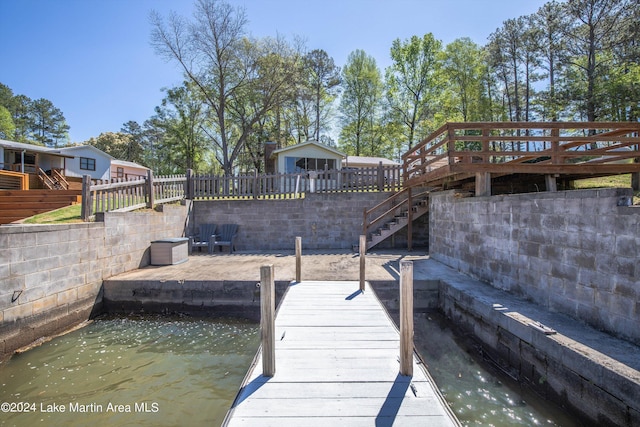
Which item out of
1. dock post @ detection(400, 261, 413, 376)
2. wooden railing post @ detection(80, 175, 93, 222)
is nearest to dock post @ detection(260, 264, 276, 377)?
dock post @ detection(400, 261, 413, 376)

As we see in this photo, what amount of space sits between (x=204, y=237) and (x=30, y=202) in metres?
4.82

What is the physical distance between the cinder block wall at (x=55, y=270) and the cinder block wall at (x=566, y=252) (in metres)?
7.55

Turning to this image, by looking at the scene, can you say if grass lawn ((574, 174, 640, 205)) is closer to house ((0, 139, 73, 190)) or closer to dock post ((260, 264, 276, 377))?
dock post ((260, 264, 276, 377))

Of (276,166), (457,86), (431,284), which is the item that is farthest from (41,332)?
(457,86)

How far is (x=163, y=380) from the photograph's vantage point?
3.60m

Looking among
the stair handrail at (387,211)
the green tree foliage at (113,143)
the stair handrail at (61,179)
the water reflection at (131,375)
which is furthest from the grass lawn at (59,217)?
the green tree foliage at (113,143)

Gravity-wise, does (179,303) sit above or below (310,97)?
below

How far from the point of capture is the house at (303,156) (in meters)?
17.9

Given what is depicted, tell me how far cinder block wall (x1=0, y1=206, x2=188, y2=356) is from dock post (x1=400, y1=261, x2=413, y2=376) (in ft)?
17.4

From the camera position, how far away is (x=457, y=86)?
23.9m

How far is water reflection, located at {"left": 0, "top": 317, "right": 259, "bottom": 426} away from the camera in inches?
118

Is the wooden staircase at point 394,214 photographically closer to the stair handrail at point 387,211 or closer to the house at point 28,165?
the stair handrail at point 387,211

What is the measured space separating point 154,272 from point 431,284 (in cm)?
601

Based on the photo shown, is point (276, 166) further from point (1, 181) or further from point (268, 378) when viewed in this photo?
point (268, 378)
